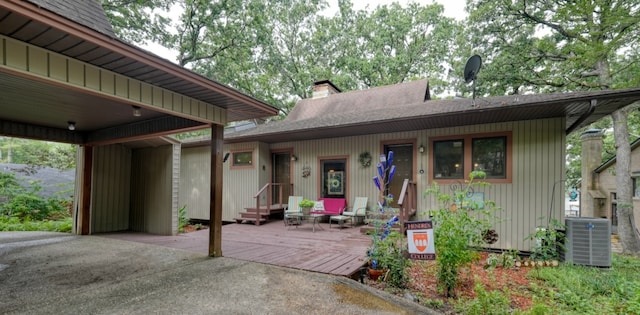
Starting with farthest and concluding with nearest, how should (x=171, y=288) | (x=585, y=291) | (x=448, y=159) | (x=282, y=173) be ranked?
1. (x=282, y=173)
2. (x=448, y=159)
3. (x=585, y=291)
4. (x=171, y=288)

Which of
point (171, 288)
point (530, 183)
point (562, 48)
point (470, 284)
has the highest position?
point (562, 48)

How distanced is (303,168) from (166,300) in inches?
222

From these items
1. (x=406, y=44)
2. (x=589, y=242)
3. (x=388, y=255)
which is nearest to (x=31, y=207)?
(x=388, y=255)

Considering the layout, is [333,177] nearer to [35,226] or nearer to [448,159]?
[448,159]

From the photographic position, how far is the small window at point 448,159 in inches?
247

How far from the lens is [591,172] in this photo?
11969mm

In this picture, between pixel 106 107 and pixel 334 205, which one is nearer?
pixel 106 107

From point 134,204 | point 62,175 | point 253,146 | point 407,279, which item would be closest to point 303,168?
point 253,146

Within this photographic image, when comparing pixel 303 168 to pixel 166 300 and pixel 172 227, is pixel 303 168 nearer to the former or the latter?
pixel 172 227

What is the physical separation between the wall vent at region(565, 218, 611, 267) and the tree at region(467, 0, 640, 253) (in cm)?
443

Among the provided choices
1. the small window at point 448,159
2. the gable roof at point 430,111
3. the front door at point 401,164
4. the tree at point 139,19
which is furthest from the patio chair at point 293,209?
the tree at point 139,19

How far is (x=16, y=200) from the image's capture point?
29.4ft

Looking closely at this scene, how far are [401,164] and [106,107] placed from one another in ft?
20.3

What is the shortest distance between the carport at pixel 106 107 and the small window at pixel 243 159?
2.41m
